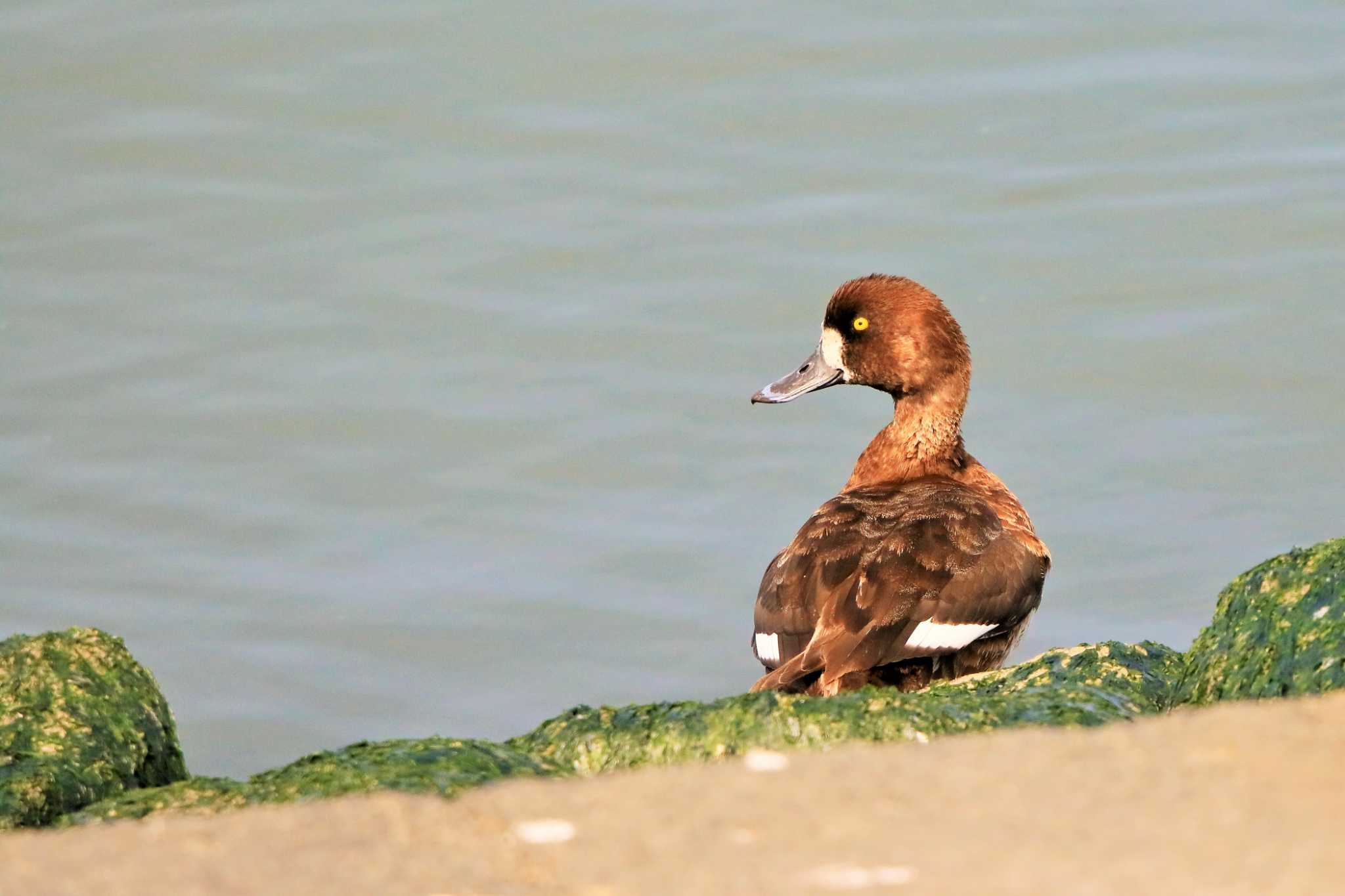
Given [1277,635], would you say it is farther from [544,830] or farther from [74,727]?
[74,727]

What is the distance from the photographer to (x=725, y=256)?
1202 cm

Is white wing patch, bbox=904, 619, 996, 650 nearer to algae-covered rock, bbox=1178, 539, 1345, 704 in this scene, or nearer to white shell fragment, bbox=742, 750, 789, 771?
algae-covered rock, bbox=1178, 539, 1345, 704

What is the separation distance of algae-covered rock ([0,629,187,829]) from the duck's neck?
151 inches

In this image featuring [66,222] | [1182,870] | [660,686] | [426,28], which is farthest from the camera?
[426,28]

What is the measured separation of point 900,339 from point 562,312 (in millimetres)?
3464

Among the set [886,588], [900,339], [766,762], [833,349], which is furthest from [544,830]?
[833,349]

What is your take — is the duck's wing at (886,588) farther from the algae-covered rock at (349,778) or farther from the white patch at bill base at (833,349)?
the algae-covered rock at (349,778)

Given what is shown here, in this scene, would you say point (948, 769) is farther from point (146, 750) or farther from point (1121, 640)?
point (1121, 640)

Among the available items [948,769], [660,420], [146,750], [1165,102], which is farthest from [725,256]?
[948,769]

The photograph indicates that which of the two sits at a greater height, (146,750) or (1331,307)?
(1331,307)

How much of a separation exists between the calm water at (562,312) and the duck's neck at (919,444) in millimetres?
1143

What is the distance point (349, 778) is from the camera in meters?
4.06

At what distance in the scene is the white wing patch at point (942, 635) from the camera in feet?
22.0

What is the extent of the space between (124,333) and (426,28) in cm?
413
